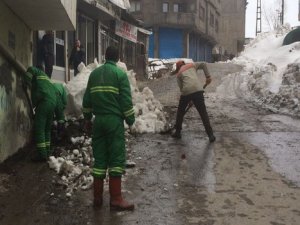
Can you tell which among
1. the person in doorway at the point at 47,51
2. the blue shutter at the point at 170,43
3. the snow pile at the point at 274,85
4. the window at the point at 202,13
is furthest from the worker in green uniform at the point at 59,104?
the window at the point at 202,13

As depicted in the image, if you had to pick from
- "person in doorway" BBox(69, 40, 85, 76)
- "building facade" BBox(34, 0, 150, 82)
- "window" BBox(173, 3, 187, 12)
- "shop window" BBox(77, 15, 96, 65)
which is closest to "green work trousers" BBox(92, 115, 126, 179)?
"building facade" BBox(34, 0, 150, 82)

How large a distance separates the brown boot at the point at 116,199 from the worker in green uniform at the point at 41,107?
2058mm

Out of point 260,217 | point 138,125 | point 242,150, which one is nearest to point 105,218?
point 260,217

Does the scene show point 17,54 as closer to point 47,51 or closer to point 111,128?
point 47,51

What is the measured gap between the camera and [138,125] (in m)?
9.09

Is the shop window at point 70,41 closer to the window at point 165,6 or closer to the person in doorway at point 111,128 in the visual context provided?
the person in doorway at point 111,128

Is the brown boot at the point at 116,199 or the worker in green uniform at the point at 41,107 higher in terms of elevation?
the worker in green uniform at the point at 41,107

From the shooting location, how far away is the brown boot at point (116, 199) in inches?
190

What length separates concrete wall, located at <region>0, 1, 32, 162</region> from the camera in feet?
20.6

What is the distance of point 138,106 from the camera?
32.0 ft

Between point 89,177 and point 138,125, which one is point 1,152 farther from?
point 138,125

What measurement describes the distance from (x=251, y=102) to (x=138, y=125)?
6.51m

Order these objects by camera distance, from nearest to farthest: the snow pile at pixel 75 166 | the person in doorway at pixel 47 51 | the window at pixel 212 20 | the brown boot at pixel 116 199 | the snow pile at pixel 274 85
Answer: the brown boot at pixel 116 199
the snow pile at pixel 75 166
the person in doorway at pixel 47 51
the snow pile at pixel 274 85
the window at pixel 212 20

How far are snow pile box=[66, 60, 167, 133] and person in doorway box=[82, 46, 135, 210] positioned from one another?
3.90 meters
